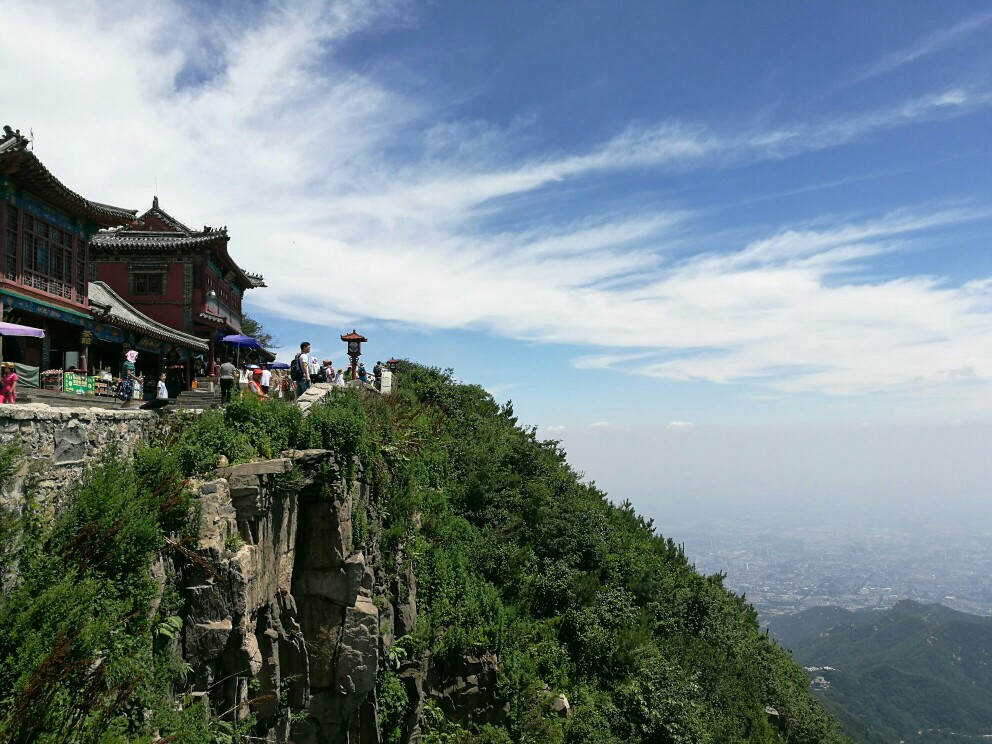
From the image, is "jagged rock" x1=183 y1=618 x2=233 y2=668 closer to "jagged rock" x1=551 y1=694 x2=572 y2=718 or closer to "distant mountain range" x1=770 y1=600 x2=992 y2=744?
"jagged rock" x1=551 y1=694 x2=572 y2=718

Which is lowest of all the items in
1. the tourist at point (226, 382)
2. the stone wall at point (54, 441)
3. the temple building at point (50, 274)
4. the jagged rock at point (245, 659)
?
the jagged rock at point (245, 659)

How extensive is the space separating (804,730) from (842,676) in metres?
144

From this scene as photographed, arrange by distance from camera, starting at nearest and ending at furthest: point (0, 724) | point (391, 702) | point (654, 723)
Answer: point (0, 724), point (391, 702), point (654, 723)

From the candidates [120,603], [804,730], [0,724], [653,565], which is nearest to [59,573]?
[120,603]

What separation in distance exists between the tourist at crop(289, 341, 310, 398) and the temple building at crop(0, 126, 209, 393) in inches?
285

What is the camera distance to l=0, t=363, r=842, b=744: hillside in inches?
295

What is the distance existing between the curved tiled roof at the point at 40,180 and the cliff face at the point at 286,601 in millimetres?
14126

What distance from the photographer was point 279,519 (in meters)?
11.8

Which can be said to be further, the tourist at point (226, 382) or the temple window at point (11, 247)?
the temple window at point (11, 247)

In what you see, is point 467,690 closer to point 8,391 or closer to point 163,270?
point 8,391

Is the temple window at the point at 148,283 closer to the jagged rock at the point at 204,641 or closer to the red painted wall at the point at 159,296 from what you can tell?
the red painted wall at the point at 159,296

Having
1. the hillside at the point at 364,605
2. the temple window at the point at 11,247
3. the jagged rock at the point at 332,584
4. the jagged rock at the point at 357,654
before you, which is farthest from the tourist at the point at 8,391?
the temple window at the point at 11,247

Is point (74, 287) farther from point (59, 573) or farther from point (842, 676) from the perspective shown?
point (842, 676)

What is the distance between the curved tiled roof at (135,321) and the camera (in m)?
26.0
